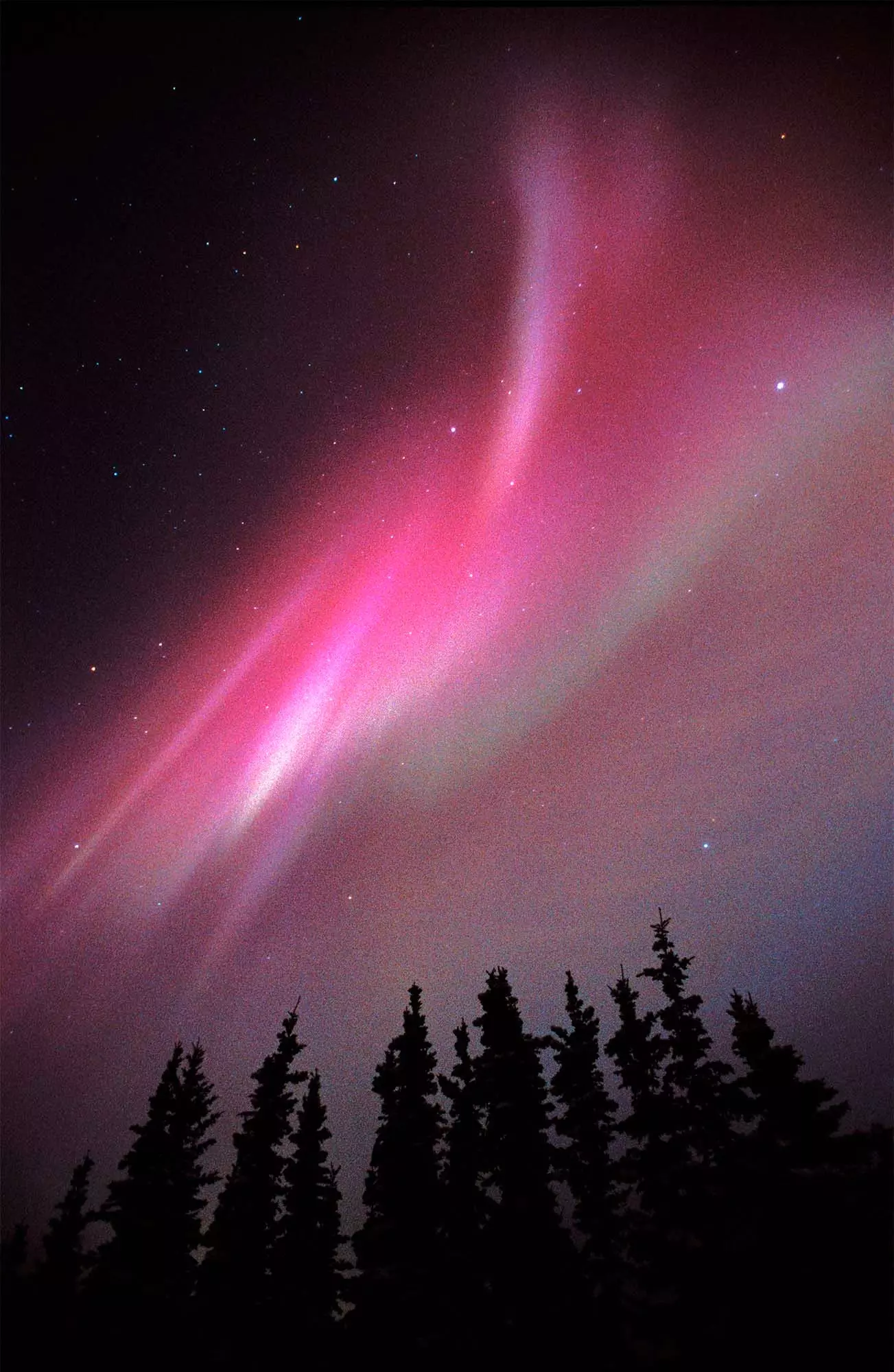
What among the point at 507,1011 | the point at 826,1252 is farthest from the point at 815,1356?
the point at 507,1011

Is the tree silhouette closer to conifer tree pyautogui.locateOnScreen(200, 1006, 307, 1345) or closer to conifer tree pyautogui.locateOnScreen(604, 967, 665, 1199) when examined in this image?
conifer tree pyautogui.locateOnScreen(200, 1006, 307, 1345)

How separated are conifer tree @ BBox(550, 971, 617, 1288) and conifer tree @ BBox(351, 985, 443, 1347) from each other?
15.3 feet

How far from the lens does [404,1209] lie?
21.1 metres

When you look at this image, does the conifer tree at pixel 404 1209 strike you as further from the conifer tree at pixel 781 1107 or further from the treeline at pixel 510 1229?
the conifer tree at pixel 781 1107

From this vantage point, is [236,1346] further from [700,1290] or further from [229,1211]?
[700,1290]

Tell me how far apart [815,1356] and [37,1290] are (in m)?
22.4

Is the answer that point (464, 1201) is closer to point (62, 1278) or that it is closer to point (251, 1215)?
point (251, 1215)

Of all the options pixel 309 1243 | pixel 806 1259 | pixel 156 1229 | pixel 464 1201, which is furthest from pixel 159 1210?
pixel 806 1259

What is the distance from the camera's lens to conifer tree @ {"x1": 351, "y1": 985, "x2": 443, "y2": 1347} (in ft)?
61.0

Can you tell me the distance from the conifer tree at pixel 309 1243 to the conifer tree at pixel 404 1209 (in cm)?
207

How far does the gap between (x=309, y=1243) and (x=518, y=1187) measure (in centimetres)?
979

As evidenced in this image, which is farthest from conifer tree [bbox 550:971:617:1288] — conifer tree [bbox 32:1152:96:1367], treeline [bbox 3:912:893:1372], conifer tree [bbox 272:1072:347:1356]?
conifer tree [bbox 32:1152:96:1367]

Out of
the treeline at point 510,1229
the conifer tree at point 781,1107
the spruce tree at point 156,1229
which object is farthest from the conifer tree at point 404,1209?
the conifer tree at point 781,1107

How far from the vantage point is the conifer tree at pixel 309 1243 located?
2155 cm
